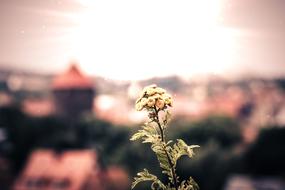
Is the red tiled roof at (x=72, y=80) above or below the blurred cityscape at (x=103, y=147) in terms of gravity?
above

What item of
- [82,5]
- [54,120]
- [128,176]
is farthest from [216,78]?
[128,176]

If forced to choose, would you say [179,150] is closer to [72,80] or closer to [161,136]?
[161,136]

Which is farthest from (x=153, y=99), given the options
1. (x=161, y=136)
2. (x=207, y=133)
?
(x=207, y=133)

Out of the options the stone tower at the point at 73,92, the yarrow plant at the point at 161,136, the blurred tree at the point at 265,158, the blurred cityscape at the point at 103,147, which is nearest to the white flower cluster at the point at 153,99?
the yarrow plant at the point at 161,136

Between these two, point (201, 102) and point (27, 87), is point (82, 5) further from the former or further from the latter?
point (27, 87)

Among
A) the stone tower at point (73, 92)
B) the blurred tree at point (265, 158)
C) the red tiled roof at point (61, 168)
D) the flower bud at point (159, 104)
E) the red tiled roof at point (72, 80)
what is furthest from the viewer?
the red tiled roof at point (72, 80)

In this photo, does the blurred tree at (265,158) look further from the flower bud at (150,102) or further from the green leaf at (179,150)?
the flower bud at (150,102)
